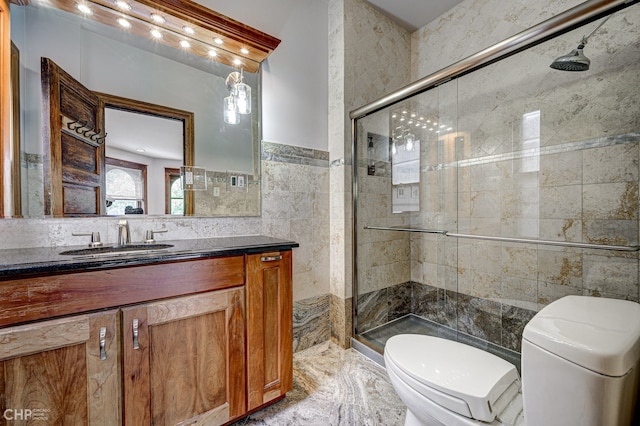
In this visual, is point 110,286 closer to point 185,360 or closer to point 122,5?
point 185,360

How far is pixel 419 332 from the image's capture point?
6.83ft

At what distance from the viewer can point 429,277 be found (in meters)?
2.29

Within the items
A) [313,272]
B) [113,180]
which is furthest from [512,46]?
[113,180]

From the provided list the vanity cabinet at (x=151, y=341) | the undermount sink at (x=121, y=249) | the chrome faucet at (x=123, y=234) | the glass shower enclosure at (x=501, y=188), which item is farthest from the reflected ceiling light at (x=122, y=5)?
the glass shower enclosure at (x=501, y=188)

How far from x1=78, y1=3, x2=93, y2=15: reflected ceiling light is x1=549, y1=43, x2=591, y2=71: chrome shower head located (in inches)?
100

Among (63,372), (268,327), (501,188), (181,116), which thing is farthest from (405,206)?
(63,372)

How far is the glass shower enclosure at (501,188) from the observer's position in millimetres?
1404

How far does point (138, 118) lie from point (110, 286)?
97cm

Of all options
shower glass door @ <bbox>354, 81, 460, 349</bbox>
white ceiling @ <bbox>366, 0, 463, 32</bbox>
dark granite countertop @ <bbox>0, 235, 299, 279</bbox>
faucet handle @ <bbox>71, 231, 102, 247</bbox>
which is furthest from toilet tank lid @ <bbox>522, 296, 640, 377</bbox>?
white ceiling @ <bbox>366, 0, 463, 32</bbox>

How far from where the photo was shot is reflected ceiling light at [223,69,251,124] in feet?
5.60

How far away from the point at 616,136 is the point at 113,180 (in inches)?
107

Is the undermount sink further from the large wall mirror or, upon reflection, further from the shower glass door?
the shower glass door

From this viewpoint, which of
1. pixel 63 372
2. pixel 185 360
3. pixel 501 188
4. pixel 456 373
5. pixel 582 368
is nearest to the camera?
pixel 582 368

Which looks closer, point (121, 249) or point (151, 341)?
point (151, 341)
